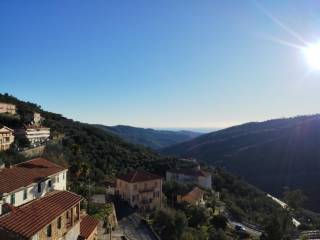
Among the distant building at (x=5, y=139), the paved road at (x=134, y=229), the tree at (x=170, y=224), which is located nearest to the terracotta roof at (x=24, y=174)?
the paved road at (x=134, y=229)

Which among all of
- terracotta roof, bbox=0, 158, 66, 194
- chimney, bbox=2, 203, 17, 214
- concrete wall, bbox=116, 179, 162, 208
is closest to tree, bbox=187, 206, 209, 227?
concrete wall, bbox=116, 179, 162, 208

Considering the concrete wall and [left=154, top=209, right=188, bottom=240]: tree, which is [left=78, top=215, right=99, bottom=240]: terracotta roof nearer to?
[left=154, top=209, right=188, bottom=240]: tree

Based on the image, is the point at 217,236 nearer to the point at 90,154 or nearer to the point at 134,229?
the point at 134,229

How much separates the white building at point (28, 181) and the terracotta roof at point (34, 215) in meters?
2.45

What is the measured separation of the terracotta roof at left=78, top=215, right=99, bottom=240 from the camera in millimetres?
27781

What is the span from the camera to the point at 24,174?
99.8 feet

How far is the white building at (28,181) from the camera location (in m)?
27.4

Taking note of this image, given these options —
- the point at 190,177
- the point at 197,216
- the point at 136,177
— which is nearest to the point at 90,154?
the point at 136,177

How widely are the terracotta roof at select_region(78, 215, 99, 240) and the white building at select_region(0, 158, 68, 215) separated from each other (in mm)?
3975

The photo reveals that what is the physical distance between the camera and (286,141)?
607ft

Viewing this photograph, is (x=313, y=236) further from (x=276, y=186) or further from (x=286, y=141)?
(x=286, y=141)

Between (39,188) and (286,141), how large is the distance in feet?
553

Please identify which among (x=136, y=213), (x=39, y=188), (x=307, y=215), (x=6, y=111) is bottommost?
(x=307, y=215)

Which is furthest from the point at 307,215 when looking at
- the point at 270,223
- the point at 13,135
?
the point at 13,135
